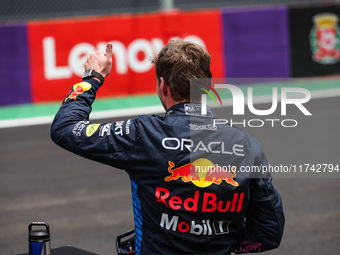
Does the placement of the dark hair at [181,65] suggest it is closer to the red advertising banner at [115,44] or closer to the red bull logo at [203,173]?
the red bull logo at [203,173]

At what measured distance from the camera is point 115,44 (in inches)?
511

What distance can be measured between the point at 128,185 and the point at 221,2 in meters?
15.7

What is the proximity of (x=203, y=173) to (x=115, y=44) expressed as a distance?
10550 mm

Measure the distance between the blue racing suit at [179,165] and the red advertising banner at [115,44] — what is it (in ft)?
33.3

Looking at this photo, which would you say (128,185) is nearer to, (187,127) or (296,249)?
(296,249)

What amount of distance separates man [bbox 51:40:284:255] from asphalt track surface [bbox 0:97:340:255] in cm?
204

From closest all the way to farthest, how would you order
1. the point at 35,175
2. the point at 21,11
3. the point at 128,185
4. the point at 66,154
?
1. the point at 128,185
2. the point at 35,175
3. the point at 66,154
4. the point at 21,11

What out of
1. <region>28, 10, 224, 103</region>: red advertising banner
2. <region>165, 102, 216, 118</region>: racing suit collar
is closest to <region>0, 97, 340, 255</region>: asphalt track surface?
<region>165, 102, 216, 118</region>: racing suit collar

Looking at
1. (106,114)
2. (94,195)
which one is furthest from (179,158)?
(106,114)

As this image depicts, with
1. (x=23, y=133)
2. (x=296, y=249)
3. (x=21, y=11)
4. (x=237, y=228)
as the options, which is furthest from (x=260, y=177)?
(x=21, y=11)

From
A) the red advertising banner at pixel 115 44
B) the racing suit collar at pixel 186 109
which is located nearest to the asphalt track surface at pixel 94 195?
the racing suit collar at pixel 186 109

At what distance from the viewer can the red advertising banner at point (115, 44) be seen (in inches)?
498

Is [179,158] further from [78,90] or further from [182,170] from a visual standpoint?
[78,90]

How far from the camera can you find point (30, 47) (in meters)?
12.6
